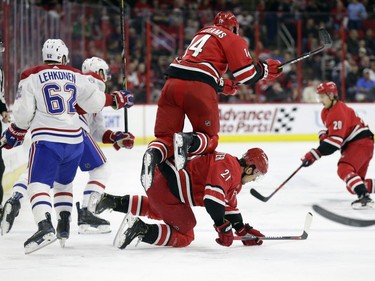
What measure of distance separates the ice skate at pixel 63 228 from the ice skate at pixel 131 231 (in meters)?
0.28

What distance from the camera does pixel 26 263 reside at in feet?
12.2

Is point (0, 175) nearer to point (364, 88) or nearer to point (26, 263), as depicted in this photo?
point (26, 263)

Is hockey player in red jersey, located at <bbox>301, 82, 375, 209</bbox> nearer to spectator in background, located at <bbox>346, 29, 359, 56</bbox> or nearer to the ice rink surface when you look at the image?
the ice rink surface

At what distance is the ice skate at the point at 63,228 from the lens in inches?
160

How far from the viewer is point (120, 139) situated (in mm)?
4824

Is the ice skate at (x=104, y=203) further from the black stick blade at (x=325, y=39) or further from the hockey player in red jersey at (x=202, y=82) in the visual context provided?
the black stick blade at (x=325, y=39)

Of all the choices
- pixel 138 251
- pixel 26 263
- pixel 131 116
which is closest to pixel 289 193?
pixel 138 251

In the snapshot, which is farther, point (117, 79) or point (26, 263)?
point (117, 79)

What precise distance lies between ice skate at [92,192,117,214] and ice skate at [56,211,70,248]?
19cm

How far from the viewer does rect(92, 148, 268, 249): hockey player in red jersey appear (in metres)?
3.94

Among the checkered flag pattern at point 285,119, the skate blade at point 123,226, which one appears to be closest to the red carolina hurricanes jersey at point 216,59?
the skate blade at point 123,226

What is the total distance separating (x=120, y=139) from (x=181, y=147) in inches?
32.5

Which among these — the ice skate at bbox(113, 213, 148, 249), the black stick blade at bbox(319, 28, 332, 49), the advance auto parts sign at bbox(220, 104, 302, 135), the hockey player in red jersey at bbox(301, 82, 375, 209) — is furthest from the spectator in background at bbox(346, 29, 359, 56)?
the ice skate at bbox(113, 213, 148, 249)

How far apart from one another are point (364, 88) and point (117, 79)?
3.46m
